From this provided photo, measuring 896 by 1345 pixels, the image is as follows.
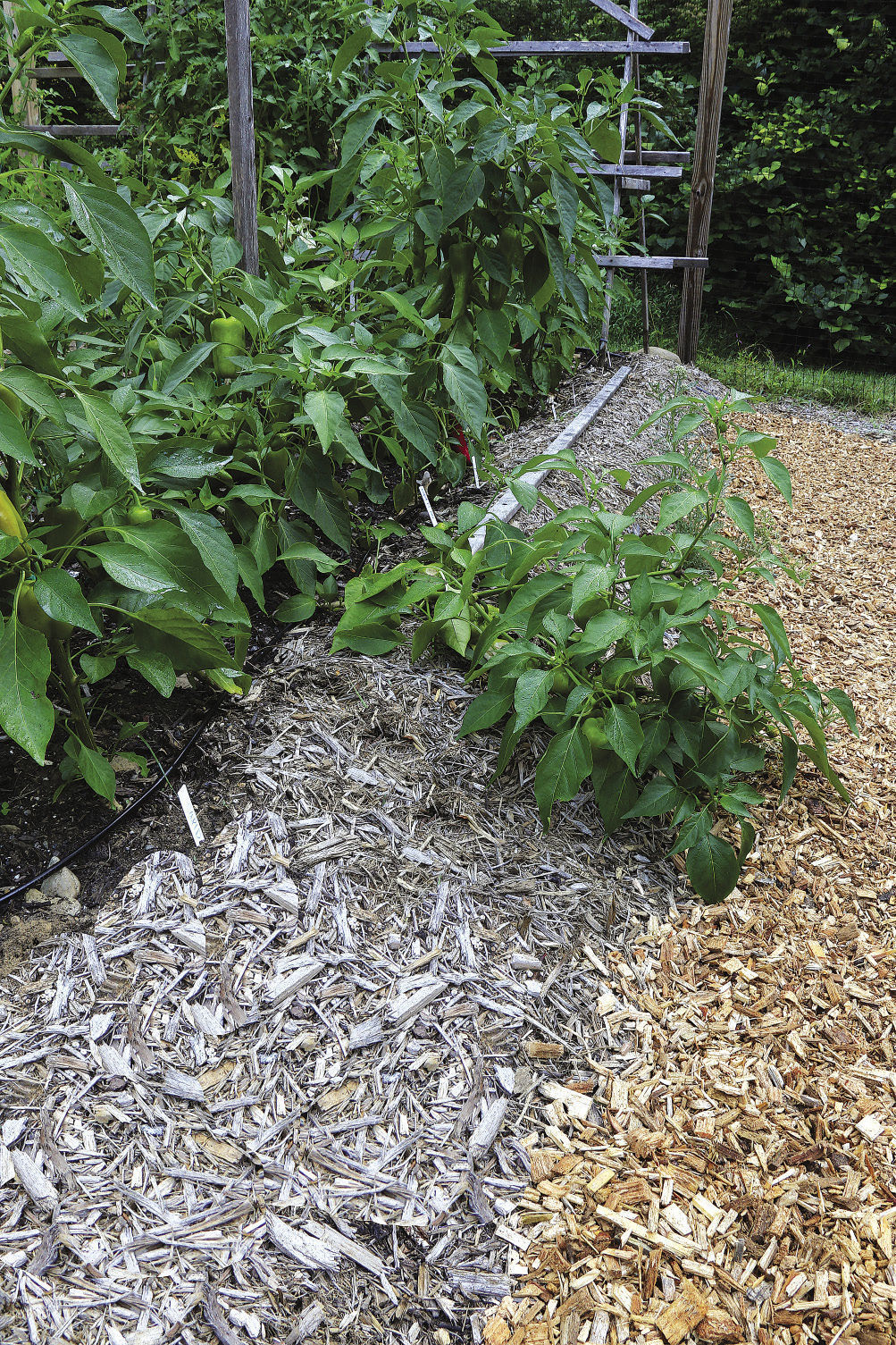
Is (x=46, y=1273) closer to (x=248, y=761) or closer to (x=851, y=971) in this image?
(x=248, y=761)

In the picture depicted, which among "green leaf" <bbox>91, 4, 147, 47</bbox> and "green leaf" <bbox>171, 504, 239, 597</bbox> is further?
"green leaf" <bbox>171, 504, 239, 597</bbox>

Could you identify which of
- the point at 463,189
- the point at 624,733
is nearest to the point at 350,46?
the point at 463,189

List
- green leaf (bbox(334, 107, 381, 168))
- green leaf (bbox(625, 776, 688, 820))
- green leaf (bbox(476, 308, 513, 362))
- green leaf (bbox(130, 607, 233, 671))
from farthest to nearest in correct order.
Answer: green leaf (bbox(476, 308, 513, 362)), green leaf (bbox(334, 107, 381, 168)), green leaf (bbox(625, 776, 688, 820)), green leaf (bbox(130, 607, 233, 671))

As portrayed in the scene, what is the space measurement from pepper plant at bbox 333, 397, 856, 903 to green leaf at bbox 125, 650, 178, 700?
539 millimetres

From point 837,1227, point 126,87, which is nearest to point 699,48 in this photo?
point 126,87

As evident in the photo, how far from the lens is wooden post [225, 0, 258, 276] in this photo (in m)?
2.18

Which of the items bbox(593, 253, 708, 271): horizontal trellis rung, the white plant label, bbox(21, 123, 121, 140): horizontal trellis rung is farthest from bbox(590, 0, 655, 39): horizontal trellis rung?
the white plant label

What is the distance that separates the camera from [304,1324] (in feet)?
3.76

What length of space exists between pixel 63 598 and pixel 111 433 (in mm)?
257

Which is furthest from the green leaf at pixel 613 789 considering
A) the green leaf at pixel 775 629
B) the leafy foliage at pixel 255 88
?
the leafy foliage at pixel 255 88

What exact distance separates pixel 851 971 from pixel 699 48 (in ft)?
26.1

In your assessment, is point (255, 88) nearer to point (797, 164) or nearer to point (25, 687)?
point (797, 164)

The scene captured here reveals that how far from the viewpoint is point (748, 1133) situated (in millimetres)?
1445

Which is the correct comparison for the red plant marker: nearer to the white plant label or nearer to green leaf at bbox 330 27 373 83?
green leaf at bbox 330 27 373 83
